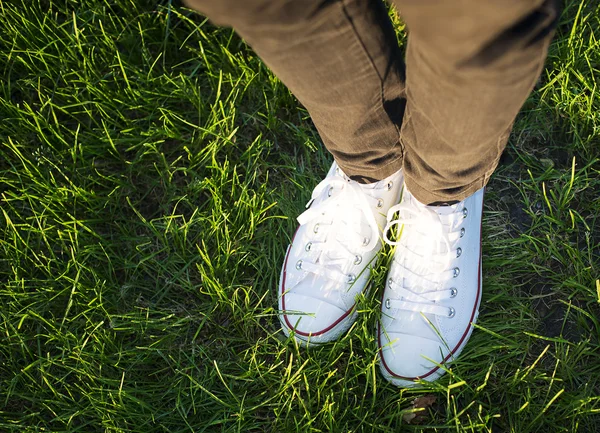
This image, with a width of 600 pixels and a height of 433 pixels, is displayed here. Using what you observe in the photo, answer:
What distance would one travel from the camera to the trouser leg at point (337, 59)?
0.76 m

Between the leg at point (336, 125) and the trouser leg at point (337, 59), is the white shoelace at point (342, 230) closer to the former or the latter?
the leg at point (336, 125)

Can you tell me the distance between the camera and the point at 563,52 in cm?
152

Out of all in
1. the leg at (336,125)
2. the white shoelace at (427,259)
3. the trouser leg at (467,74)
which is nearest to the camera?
the trouser leg at (467,74)

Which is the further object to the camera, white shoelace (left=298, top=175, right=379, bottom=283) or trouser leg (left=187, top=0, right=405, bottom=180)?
white shoelace (left=298, top=175, right=379, bottom=283)

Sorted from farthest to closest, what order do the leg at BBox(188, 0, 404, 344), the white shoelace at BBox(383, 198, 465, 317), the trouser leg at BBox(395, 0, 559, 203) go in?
the white shoelace at BBox(383, 198, 465, 317) < the leg at BBox(188, 0, 404, 344) < the trouser leg at BBox(395, 0, 559, 203)

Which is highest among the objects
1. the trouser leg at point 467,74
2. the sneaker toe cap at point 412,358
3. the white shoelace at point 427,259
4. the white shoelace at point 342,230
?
the trouser leg at point 467,74

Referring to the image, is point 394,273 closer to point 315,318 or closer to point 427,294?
point 427,294

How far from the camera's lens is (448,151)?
91 centimetres

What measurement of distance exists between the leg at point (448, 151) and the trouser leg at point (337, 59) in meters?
0.06

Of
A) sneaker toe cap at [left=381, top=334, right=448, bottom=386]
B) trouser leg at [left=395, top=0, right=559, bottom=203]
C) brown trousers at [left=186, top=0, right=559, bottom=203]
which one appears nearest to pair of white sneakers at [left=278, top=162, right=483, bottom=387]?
sneaker toe cap at [left=381, top=334, right=448, bottom=386]

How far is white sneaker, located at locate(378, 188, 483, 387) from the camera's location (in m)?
1.21

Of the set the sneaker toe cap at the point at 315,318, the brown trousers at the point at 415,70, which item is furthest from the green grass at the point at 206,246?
the brown trousers at the point at 415,70

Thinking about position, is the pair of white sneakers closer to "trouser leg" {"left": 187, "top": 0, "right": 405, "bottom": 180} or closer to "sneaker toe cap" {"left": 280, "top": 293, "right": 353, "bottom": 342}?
"sneaker toe cap" {"left": 280, "top": 293, "right": 353, "bottom": 342}

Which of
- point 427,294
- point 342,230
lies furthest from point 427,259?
point 342,230
